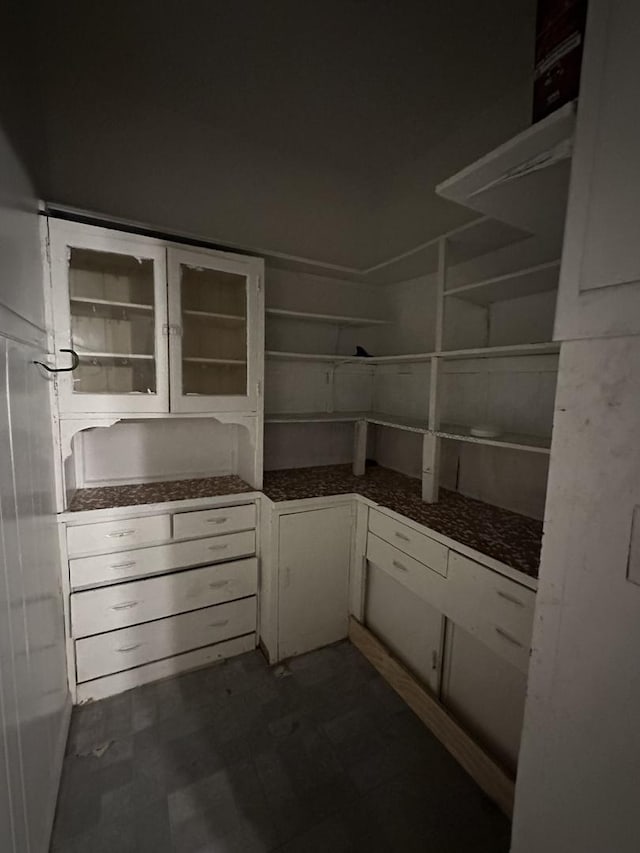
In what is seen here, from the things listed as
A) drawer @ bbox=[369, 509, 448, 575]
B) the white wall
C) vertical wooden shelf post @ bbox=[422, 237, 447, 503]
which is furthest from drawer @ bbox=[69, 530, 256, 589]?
vertical wooden shelf post @ bbox=[422, 237, 447, 503]

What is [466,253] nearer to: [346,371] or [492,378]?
[492,378]

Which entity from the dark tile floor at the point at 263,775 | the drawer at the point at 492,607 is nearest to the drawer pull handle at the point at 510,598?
the drawer at the point at 492,607

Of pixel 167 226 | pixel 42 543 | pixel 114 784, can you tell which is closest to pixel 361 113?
pixel 167 226

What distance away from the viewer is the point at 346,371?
8.24 feet

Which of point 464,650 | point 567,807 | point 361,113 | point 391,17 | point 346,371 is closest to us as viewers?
point 567,807

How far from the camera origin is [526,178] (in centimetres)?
87

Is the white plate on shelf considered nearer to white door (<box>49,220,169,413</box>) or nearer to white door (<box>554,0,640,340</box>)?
white door (<box>554,0,640,340</box>)

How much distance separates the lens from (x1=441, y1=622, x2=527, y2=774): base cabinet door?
130cm

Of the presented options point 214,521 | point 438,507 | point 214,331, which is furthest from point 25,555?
point 438,507

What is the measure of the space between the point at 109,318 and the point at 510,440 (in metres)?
1.86

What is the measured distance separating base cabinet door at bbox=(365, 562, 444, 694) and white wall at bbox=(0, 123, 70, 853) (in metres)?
1.38

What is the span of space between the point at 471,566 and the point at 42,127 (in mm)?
2272

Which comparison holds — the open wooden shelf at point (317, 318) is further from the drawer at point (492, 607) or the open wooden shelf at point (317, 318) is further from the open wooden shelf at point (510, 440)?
the drawer at point (492, 607)

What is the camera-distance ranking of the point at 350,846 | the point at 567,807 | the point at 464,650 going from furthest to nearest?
the point at 464,650, the point at 350,846, the point at 567,807
